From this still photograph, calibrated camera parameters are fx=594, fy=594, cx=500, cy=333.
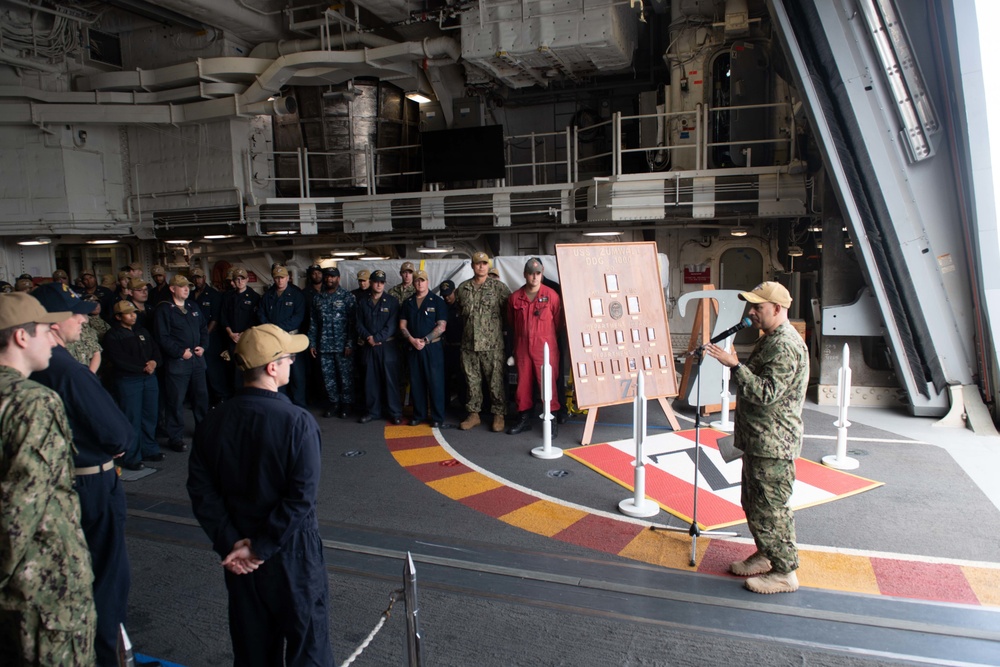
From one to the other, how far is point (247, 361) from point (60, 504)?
846 mm

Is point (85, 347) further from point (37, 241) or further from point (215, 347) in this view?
point (37, 241)

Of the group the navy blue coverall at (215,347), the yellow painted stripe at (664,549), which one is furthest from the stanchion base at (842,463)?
the navy blue coverall at (215,347)

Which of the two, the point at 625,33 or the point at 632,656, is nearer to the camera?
the point at 632,656

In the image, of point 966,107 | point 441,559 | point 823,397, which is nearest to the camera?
point 441,559

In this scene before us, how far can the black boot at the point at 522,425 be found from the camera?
742 centimetres

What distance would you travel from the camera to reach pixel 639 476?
5.00 metres

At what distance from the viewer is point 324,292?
27.5 feet

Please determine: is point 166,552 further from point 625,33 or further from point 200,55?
point 200,55

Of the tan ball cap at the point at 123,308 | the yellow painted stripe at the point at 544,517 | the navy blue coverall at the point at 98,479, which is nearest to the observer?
the navy blue coverall at the point at 98,479

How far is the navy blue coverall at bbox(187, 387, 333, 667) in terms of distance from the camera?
247cm

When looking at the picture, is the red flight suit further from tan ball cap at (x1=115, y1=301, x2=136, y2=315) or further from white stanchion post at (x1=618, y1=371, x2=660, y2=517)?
tan ball cap at (x1=115, y1=301, x2=136, y2=315)

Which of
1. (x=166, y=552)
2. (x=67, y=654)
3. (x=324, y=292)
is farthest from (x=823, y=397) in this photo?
(x=67, y=654)

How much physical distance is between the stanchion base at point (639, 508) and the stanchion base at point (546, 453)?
1.38 metres

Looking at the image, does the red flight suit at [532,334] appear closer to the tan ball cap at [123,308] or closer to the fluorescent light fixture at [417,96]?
the tan ball cap at [123,308]
